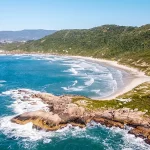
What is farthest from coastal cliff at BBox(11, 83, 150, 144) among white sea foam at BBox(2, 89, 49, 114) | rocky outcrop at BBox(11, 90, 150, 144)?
white sea foam at BBox(2, 89, 49, 114)

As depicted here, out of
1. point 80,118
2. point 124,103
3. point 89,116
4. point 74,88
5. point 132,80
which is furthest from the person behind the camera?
point 132,80

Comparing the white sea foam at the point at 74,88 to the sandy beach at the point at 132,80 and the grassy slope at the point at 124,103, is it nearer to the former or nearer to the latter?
the sandy beach at the point at 132,80

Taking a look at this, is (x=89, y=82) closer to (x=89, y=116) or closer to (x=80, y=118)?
(x=89, y=116)

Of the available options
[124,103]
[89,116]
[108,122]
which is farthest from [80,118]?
[124,103]

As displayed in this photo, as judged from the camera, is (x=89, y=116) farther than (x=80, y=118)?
Yes

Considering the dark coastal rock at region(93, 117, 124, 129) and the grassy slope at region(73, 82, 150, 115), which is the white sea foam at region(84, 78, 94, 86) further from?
the dark coastal rock at region(93, 117, 124, 129)

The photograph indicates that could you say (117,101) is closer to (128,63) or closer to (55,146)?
(55,146)

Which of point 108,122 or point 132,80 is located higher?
point 132,80

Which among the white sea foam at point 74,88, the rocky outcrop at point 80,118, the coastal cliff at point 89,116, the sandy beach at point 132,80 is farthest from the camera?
the white sea foam at point 74,88

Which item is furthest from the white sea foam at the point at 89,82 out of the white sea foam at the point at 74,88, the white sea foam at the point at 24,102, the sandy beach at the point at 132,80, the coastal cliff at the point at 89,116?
the coastal cliff at the point at 89,116
